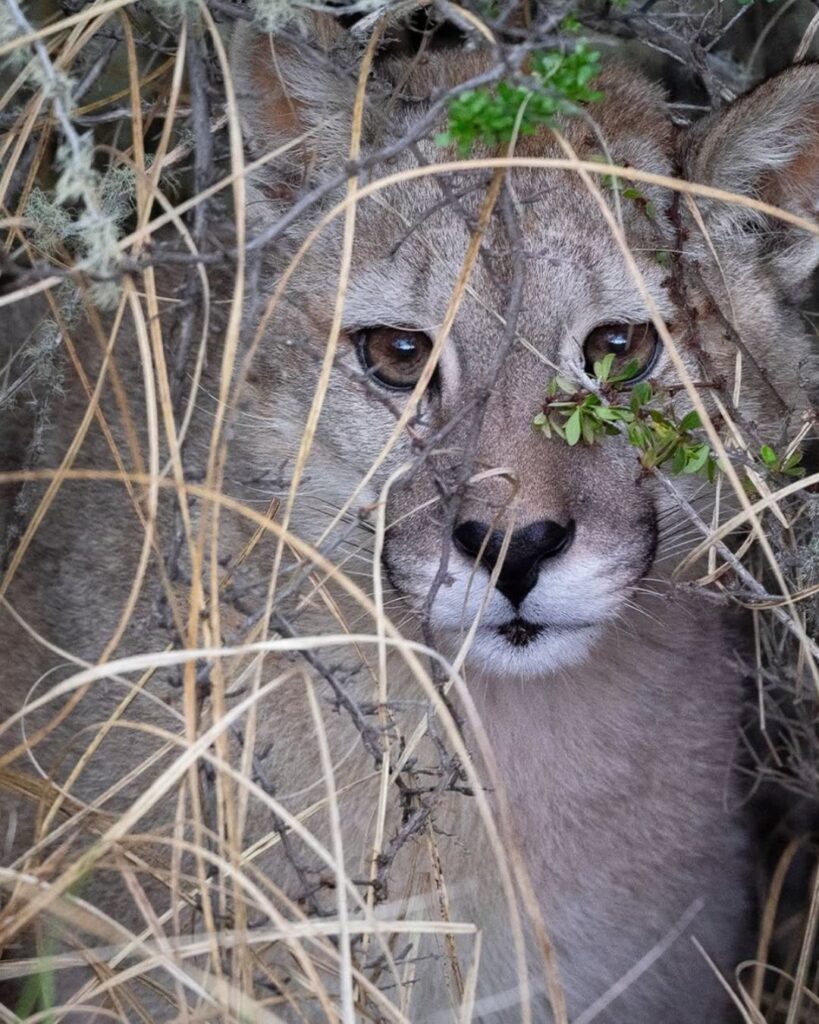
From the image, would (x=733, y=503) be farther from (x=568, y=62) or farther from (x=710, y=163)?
(x=568, y=62)

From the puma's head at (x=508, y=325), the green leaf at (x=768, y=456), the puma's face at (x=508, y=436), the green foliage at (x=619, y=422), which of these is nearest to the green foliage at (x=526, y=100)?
the puma's head at (x=508, y=325)

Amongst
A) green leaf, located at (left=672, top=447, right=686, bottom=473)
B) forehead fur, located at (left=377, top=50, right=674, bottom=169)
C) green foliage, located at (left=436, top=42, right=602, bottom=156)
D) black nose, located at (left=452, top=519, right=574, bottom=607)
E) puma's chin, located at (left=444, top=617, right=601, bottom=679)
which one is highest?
forehead fur, located at (left=377, top=50, right=674, bottom=169)

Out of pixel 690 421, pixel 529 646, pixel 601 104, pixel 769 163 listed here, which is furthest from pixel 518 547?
pixel 601 104

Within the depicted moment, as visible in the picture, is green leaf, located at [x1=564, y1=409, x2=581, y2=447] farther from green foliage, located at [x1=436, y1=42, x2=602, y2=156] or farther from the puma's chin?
green foliage, located at [x1=436, y1=42, x2=602, y2=156]

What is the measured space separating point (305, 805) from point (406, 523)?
0.69m

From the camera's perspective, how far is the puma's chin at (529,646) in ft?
8.11

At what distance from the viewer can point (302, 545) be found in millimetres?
2184

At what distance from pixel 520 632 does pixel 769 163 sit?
1.08 meters

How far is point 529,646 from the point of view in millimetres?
2508

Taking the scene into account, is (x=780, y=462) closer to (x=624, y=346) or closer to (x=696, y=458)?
(x=696, y=458)

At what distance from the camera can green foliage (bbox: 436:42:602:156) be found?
6.98ft

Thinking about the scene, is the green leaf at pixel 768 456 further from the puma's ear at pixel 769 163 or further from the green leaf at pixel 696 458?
the puma's ear at pixel 769 163

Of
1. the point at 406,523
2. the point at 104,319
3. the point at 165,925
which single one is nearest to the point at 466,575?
the point at 406,523

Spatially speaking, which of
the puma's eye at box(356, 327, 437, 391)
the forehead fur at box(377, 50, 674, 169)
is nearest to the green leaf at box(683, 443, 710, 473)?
the puma's eye at box(356, 327, 437, 391)
